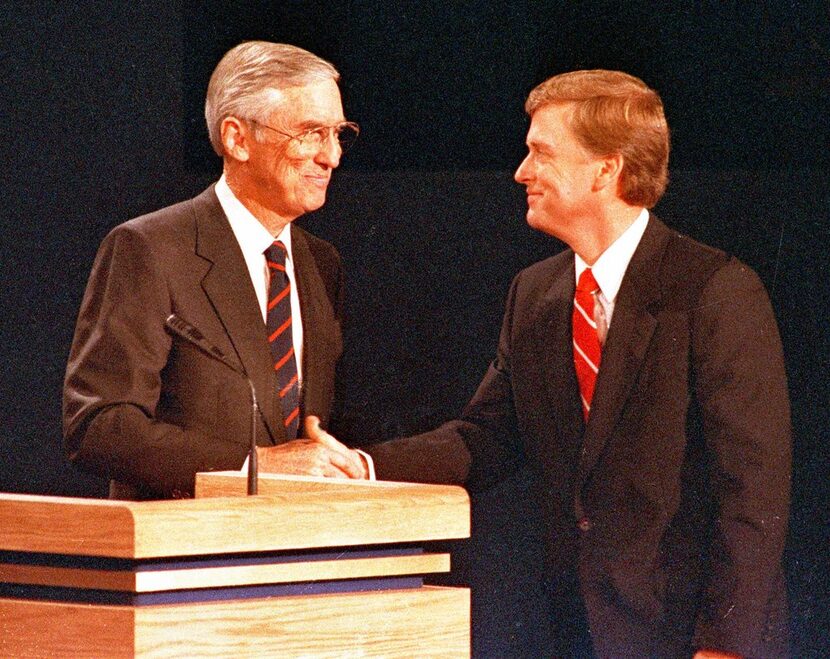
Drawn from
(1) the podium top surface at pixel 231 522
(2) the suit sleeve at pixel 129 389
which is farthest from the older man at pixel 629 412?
(1) the podium top surface at pixel 231 522

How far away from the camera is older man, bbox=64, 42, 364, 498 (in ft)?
10.6

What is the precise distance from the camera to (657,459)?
320 cm

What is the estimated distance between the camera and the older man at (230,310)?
3219 mm

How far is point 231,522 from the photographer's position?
206 centimetres

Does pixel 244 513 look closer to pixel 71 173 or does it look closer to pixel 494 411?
pixel 494 411

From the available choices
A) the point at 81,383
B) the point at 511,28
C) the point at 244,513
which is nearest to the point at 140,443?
the point at 81,383

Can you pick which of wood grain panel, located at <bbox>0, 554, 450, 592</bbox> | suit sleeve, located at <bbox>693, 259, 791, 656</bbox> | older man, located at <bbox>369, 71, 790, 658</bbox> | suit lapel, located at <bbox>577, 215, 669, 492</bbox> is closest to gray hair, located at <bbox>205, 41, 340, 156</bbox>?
older man, located at <bbox>369, 71, 790, 658</bbox>

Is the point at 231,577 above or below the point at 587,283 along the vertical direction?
below

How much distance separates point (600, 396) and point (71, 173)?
1814 millimetres

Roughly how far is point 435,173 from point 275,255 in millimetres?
562

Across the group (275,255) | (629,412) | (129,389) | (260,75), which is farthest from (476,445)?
(260,75)

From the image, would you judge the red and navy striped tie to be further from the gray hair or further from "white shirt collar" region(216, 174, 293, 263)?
the gray hair

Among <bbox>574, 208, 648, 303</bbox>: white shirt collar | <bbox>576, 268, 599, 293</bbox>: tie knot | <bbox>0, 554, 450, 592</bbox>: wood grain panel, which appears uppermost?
<bbox>574, 208, 648, 303</bbox>: white shirt collar

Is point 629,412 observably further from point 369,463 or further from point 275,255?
point 275,255
